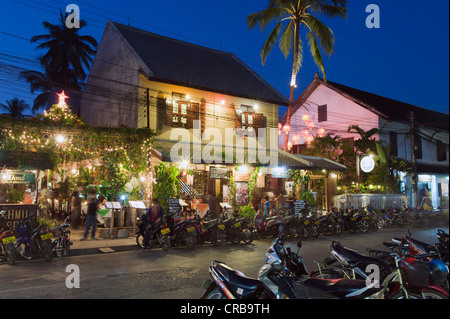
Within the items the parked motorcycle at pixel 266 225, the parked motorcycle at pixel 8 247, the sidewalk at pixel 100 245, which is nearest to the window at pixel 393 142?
the parked motorcycle at pixel 266 225

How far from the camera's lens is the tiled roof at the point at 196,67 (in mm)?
18688

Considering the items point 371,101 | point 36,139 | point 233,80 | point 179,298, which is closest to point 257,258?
point 179,298

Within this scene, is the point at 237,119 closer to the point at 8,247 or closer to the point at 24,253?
the point at 24,253

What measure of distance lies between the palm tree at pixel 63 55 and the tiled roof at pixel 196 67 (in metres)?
12.9

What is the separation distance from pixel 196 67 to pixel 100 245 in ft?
39.5

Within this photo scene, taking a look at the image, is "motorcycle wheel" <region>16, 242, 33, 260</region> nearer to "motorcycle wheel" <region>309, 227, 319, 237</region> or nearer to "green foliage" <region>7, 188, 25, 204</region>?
"green foliage" <region>7, 188, 25, 204</region>

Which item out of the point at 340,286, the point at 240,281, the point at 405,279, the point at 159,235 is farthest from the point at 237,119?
the point at 340,286

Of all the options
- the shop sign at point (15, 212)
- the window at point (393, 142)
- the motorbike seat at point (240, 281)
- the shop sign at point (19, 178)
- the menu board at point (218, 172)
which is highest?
the window at point (393, 142)

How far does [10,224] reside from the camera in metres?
11.2

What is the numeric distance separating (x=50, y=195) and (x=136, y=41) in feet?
32.4

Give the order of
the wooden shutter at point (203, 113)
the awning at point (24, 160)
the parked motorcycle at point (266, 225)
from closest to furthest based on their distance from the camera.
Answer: the awning at point (24, 160), the parked motorcycle at point (266, 225), the wooden shutter at point (203, 113)

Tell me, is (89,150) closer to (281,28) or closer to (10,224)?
(10,224)

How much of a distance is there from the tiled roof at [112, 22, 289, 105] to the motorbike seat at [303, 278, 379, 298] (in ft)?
48.9

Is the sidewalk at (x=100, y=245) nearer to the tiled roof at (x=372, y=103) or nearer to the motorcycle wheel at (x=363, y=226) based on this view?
the motorcycle wheel at (x=363, y=226)
